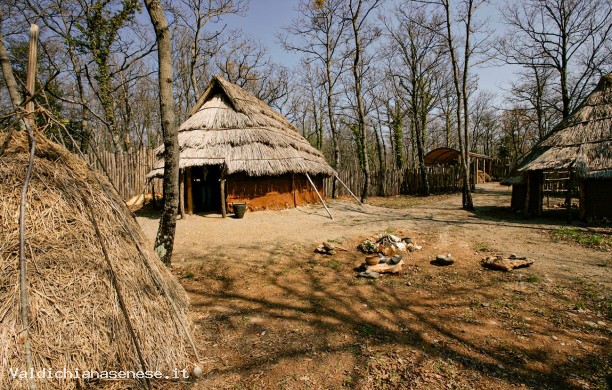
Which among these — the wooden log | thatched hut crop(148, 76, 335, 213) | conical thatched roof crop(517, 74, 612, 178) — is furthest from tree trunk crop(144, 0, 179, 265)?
conical thatched roof crop(517, 74, 612, 178)

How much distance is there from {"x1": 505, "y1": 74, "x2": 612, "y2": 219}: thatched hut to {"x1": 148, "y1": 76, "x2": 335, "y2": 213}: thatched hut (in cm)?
904

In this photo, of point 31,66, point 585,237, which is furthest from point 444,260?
point 31,66

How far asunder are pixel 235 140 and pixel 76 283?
10.5 metres

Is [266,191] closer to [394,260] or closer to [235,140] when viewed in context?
[235,140]

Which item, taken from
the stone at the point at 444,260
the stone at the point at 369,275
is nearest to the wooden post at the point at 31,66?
the stone at the point at 369,275

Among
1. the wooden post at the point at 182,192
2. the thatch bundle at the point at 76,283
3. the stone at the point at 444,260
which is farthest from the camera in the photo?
the wooden post at the point at 182,192

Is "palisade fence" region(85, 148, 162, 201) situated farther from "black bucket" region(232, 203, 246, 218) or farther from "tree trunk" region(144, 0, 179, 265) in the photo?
"tree trunk" region(144, 0, 179, 265)

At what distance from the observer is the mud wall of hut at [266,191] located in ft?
40.0

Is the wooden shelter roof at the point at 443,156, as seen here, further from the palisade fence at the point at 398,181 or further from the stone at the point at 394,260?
the stone at the point at 394,260

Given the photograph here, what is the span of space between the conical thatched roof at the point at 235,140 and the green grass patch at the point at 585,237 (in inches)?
370

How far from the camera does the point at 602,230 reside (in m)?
8.68

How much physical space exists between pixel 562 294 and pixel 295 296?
4.52 metres

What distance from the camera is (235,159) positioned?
38.9ft

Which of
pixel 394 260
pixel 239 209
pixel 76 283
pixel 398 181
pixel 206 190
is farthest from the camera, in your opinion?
pixel 398 181
